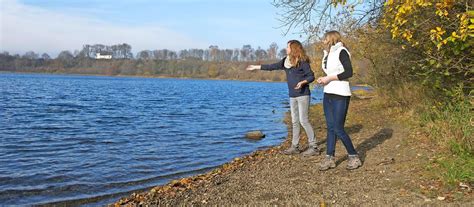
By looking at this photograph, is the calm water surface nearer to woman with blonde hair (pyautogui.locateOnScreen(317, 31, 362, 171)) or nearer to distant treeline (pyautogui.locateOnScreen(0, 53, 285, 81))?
woman with blonde hair (pyautogui.locateOnScreen(317, 31, 362, 171))

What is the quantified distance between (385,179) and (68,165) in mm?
7602

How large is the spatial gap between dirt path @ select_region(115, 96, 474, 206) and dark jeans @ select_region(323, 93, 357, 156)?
19.1 inches

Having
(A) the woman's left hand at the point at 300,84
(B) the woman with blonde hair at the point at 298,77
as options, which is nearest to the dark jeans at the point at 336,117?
(A) the woman's left hand at the point at 300,84

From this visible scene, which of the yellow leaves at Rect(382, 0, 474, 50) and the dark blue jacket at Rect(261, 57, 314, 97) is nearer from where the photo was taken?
the yellow leaves at Rect(382, 0, 474, 50)

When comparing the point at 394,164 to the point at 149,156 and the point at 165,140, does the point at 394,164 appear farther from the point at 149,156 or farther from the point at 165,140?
Answer: the point at 165,140

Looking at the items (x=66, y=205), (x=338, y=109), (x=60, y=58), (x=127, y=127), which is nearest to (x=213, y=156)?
(x=66, y=205)

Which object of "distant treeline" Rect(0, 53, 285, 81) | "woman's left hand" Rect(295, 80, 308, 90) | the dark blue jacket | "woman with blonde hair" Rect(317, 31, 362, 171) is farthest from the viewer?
"distant treeline" Rect(0, 53, 285, 81)

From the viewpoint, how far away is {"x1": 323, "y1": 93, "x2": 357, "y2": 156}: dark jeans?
623 centimetres

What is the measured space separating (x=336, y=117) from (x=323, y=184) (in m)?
1.18

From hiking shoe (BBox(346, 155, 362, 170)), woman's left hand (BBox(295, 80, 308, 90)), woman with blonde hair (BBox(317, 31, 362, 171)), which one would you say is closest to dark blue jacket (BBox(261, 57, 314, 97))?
woman's left hand (BBox(295, 80, 308, 90))

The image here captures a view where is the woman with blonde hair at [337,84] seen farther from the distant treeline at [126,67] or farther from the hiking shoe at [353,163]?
the distant treeline at [126,67]

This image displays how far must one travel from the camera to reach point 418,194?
16.5 ft

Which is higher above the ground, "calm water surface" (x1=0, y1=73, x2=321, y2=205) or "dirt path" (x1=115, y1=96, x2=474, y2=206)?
"dirt path" (x1=115, y1=96, x2=474, y2=206)

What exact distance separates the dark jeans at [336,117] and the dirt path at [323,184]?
0.49 metres
